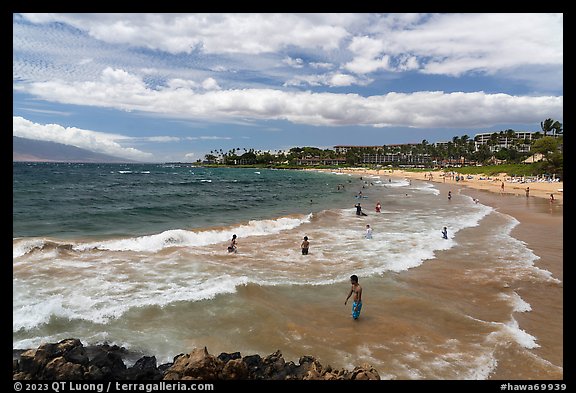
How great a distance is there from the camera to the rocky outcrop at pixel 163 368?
5.97 metres

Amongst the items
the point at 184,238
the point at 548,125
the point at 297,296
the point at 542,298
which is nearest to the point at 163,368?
the point at 297,296

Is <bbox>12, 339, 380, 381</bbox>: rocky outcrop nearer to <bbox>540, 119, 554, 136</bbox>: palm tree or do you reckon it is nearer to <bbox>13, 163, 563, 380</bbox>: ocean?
<bbox>13, 163, 563, 380</bbox>: ocean

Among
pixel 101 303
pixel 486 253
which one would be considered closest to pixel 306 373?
pixel 101 303

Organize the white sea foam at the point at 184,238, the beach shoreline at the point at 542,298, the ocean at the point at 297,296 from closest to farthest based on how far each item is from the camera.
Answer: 1. the beach shoreline at the point at 542,298
2. the ocean at the point at 297,296
3. the white sea foam at the point at 184,238

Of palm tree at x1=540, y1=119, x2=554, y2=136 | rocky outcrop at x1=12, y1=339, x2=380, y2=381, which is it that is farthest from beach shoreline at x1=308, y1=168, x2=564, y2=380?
palm tree at x1=540, y1=119, x2=554, y2=136

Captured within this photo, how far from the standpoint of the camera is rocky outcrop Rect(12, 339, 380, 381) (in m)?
5.97

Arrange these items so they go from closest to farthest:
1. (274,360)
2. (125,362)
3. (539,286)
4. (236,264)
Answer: (274,360), (125,362), (539,286), (236,264)

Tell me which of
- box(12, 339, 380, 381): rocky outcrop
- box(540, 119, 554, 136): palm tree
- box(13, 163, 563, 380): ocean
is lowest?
box(13, 163, 563, 380): ocean

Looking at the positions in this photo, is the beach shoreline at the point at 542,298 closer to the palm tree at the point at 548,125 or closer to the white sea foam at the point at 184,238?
the white sea foam at the point at 184,238

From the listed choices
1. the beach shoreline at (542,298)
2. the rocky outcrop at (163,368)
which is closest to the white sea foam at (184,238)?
the rocky outcrop at (163,368)
